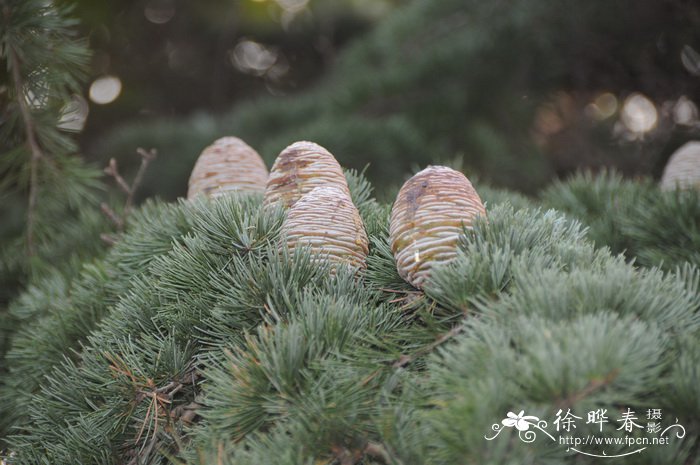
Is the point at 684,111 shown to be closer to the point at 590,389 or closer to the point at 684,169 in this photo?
the point at 684,169

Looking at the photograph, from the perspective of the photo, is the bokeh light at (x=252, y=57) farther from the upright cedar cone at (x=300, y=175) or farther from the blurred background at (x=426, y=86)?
the upright cedar cone at (x=300, y=175)

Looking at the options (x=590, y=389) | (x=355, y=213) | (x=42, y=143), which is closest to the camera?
(x=590, y=389)

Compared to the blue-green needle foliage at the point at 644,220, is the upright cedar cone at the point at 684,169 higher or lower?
lower

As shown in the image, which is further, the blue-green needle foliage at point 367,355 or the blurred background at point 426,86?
the blurred background at point 426,86

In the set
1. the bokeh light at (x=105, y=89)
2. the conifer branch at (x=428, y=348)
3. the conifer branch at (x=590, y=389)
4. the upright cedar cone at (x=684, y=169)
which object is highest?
the bokeh light at (x=105, y=89)

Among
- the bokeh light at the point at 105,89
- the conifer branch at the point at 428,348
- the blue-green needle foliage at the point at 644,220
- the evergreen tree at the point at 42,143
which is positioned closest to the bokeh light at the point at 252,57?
the bokeh light at the point at 105,89

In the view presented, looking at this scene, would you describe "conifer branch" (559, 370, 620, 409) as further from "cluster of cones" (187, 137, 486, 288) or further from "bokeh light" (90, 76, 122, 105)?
"bokeh light" (90, 76, 122, 105)

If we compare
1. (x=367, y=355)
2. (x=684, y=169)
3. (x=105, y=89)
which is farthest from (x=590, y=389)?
(x=105, y=89)
